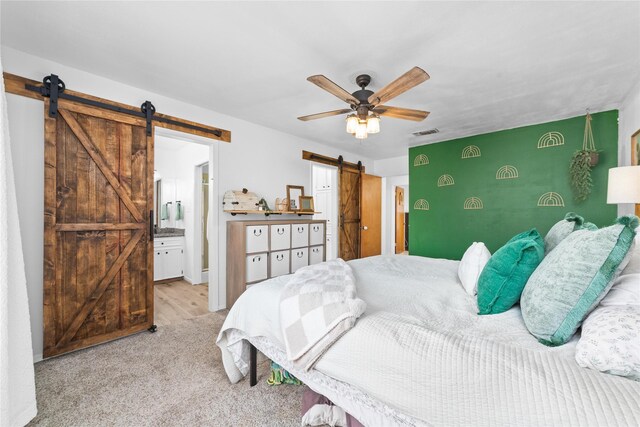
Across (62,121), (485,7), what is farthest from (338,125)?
(62,121)

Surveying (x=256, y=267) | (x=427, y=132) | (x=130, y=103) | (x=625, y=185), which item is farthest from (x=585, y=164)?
(x=130, y=103)

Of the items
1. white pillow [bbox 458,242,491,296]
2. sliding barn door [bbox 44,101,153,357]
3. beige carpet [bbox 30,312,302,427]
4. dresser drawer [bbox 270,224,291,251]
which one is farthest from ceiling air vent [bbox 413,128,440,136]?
beige carpet [bbox 30,312,302,427]

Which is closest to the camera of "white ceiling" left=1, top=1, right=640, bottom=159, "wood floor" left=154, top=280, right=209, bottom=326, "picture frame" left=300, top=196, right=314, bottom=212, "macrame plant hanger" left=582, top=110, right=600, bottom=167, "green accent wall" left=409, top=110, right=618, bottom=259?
"white ceiling" left=1, top=1, right=640, bottom=159

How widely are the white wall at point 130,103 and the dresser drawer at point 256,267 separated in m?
0.43

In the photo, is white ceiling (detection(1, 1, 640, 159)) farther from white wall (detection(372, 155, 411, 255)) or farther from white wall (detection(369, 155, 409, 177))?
white wall (detection(372, 155, 411, 255))

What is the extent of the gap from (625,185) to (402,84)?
1851 mm

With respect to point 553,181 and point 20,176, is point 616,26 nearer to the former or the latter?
point 553,181

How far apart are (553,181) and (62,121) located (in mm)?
5552

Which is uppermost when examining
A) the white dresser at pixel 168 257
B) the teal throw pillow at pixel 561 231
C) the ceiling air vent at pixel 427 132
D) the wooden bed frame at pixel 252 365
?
the ceiling air vent at pixel 427 132

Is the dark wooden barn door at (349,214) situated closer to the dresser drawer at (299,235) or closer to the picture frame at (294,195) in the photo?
the picture frame at (294,195)

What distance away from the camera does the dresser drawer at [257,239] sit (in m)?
3.18

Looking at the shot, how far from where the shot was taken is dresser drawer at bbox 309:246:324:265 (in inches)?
158

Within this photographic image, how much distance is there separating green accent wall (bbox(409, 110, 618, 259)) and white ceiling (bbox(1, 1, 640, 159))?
648 millimetres

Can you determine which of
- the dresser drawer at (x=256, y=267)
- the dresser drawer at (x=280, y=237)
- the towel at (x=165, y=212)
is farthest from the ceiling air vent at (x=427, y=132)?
the towel at (x=165, y=212)
